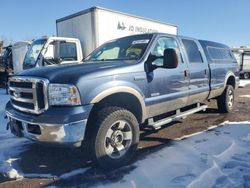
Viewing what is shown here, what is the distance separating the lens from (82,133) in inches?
145

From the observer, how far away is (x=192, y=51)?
6105 mm

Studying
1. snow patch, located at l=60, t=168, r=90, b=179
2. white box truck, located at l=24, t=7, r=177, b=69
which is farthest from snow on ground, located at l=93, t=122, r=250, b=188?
white box truck, located at l=24, t=7, r=177, b=69

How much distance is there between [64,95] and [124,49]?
1.94m

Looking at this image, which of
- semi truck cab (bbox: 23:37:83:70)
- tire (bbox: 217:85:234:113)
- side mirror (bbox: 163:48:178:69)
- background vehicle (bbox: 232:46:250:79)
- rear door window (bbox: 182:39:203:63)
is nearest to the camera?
side mirror (bbox: 163:48:178:69)

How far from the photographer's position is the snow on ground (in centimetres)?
363

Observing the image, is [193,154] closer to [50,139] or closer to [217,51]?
[50,139]

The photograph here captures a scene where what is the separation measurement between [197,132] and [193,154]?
146cm

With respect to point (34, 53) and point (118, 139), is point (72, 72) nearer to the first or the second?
point (118, 139)

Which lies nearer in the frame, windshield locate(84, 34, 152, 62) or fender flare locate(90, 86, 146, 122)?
fender flare locate(90, 86, 146, 122)

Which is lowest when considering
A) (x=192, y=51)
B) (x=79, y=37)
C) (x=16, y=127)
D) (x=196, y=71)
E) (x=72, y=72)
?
(x=16, y=127)

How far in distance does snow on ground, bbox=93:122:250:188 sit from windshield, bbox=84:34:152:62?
5.51 feet

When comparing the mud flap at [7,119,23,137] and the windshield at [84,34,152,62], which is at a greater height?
the windshield at [84,34,152,62]

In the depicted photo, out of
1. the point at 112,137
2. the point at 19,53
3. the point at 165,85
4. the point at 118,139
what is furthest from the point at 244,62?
the point at 112,137

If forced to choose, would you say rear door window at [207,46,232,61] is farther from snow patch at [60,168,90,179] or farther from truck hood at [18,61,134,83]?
snow patch at [60,168,90,179]
